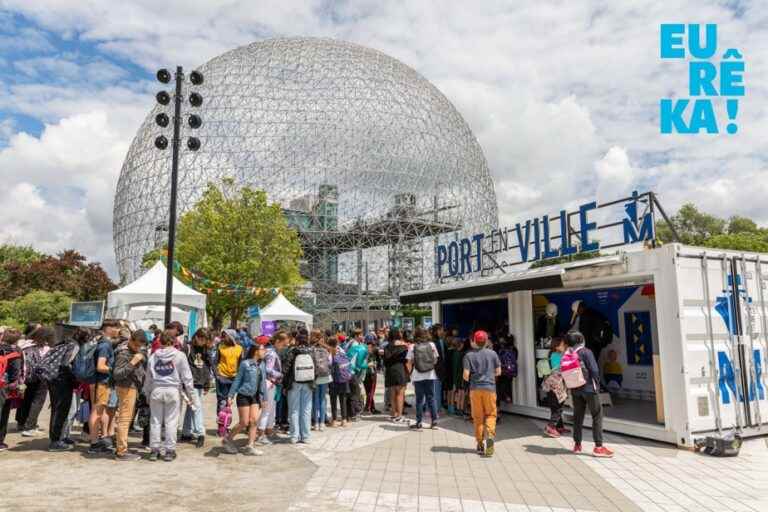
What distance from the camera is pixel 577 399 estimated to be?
25.5 ft

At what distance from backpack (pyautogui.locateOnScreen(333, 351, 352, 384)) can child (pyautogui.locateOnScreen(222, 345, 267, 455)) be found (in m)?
2.29

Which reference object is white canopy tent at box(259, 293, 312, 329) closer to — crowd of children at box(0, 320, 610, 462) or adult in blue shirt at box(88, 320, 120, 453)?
crowd of children at box(0, 320, 610, 462)

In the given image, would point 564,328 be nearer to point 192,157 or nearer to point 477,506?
point 477,506

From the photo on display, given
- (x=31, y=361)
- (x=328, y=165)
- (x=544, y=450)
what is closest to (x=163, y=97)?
(x=31, y=361)

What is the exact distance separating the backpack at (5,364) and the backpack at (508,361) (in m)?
8.25

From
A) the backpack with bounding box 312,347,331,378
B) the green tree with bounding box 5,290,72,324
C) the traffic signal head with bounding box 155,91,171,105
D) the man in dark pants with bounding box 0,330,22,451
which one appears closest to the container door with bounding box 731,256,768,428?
the backpack with bounding box 312,347,331,378

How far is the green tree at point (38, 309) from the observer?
3241cm

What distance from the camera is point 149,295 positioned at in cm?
1577

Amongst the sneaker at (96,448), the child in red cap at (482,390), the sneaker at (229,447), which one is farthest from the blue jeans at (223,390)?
the child in red cap at (482,390)

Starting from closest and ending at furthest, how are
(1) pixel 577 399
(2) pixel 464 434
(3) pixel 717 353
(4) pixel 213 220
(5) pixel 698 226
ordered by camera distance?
(1) pixel 577 399
(3) pixel 717 353
(2) pixel 464 434
(4) pixel 213 220
(5) pixel 698 226

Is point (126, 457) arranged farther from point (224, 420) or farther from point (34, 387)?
point (34, 387)

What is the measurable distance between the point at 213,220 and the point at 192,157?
18.1 meters

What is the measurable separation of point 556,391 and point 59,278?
1581 inches

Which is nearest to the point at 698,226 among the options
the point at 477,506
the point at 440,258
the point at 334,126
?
the point at 334,126
